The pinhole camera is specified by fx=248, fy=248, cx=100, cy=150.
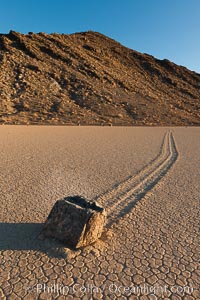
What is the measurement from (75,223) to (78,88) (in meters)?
32.0

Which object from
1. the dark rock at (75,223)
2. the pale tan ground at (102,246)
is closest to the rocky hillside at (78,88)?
the pale tan ground at (102,246)

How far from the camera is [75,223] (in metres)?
3.17

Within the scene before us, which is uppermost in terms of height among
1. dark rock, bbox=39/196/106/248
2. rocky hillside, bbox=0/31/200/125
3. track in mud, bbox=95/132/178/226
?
rocky hillside, bbox=0/31/200/125

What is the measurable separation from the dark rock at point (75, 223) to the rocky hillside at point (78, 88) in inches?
797

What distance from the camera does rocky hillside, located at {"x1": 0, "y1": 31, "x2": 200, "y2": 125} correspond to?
27344 millimetres

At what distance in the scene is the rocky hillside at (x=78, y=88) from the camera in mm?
27344

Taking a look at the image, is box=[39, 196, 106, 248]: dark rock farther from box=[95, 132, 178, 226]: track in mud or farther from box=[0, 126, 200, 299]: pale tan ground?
box=[95, 132, 178, 226]: track in mud

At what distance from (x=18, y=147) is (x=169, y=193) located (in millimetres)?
7265

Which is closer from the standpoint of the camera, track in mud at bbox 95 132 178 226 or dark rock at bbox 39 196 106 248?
dark rock at bbox 39 196 106 248

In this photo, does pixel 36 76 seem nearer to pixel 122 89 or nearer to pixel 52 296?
pixel 122 89

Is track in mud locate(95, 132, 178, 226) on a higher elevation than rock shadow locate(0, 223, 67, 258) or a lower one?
higher

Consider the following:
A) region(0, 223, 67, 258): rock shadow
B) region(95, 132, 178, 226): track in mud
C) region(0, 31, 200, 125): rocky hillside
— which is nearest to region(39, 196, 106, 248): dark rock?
region(0, 223, 67, 258): rock shadow

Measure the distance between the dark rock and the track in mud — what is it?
0.72 meters

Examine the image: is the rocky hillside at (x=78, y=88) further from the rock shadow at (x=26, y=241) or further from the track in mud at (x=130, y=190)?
the rock shadow at (x=26, y=241)
